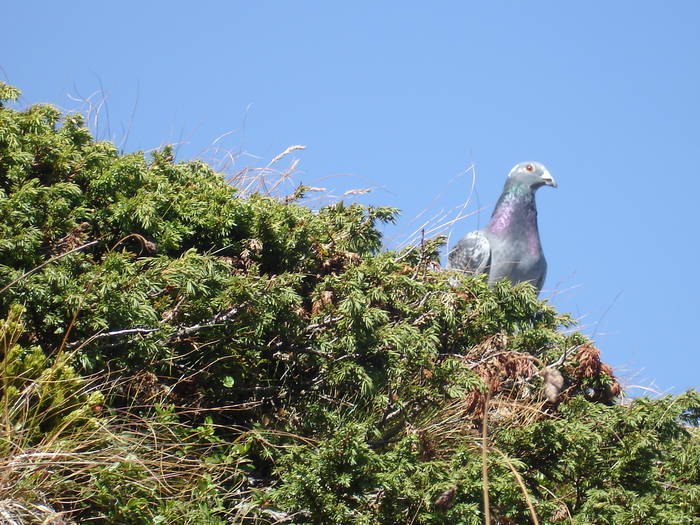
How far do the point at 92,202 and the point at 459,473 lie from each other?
287 cm

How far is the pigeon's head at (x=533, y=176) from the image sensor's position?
1124 cm

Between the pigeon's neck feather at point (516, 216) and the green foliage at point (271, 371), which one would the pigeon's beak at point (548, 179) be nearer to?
the pigeon's neck feather at point (516, 216)

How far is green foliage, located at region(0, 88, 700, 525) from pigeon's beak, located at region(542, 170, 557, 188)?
3.84 m

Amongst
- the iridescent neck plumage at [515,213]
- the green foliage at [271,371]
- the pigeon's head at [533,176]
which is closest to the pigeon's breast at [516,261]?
the iridescent neck plumage at [515,213]

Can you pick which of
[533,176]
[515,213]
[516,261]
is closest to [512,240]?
[516,261]

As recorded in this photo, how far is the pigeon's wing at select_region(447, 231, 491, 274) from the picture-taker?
10297 millimetres

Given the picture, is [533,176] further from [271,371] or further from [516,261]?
[271,371]

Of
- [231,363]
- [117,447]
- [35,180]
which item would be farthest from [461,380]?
[35,180]

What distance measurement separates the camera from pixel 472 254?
34.0 feet

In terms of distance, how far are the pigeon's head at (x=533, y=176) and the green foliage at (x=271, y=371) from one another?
3773 mm

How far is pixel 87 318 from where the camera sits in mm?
5801

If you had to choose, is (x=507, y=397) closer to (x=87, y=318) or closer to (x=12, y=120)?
(x=87, y=318)

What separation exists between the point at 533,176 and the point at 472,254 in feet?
4.56

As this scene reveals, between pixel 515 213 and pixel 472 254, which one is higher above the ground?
pixel 515 213
